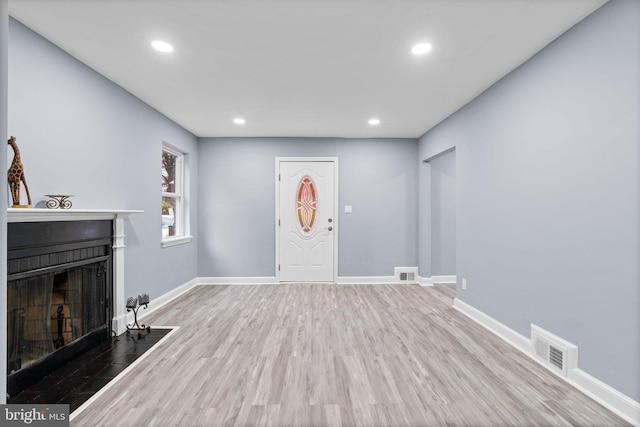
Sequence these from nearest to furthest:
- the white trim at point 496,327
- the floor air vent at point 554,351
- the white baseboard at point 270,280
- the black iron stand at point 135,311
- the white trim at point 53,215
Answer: the white trim at point 53,215
the floor air vent at point 554,351
the white trim at point 496,327
the black iron stand at point 135,311
the white baseboard at point 270,280

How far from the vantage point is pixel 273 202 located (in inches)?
194

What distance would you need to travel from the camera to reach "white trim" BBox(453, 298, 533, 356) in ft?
7.91

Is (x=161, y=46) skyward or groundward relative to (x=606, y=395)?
skyward

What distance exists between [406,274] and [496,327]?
84.8 inches

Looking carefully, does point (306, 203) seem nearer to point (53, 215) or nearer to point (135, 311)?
point (135, 311)

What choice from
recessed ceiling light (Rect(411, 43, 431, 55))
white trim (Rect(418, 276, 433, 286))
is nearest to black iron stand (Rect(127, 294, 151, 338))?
recessed ceiling light (Rect(411, 43, 431, 55))

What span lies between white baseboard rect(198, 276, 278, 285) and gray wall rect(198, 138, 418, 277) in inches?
2.9

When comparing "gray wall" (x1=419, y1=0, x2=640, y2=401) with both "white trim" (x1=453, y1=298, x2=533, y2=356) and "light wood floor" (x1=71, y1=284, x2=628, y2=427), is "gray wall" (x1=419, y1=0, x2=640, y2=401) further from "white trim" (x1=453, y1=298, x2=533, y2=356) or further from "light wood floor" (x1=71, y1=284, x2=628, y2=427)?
"light wood floor" (x1=71, y1=284, x2=628, y2=427)

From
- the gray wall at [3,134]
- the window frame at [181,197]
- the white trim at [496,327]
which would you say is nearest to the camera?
the gray wall at [3,134]

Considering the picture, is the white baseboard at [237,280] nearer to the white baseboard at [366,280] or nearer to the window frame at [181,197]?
the window frame at [181,197]

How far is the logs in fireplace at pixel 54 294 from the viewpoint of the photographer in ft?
6.07

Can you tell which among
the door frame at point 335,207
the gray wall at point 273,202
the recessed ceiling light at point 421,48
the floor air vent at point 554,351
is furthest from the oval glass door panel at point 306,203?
the floor air vent at point 554,351

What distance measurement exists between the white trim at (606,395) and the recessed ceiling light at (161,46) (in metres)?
3.73

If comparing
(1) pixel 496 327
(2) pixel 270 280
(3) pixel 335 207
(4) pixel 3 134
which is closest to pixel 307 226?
(3) pixel 335 207
